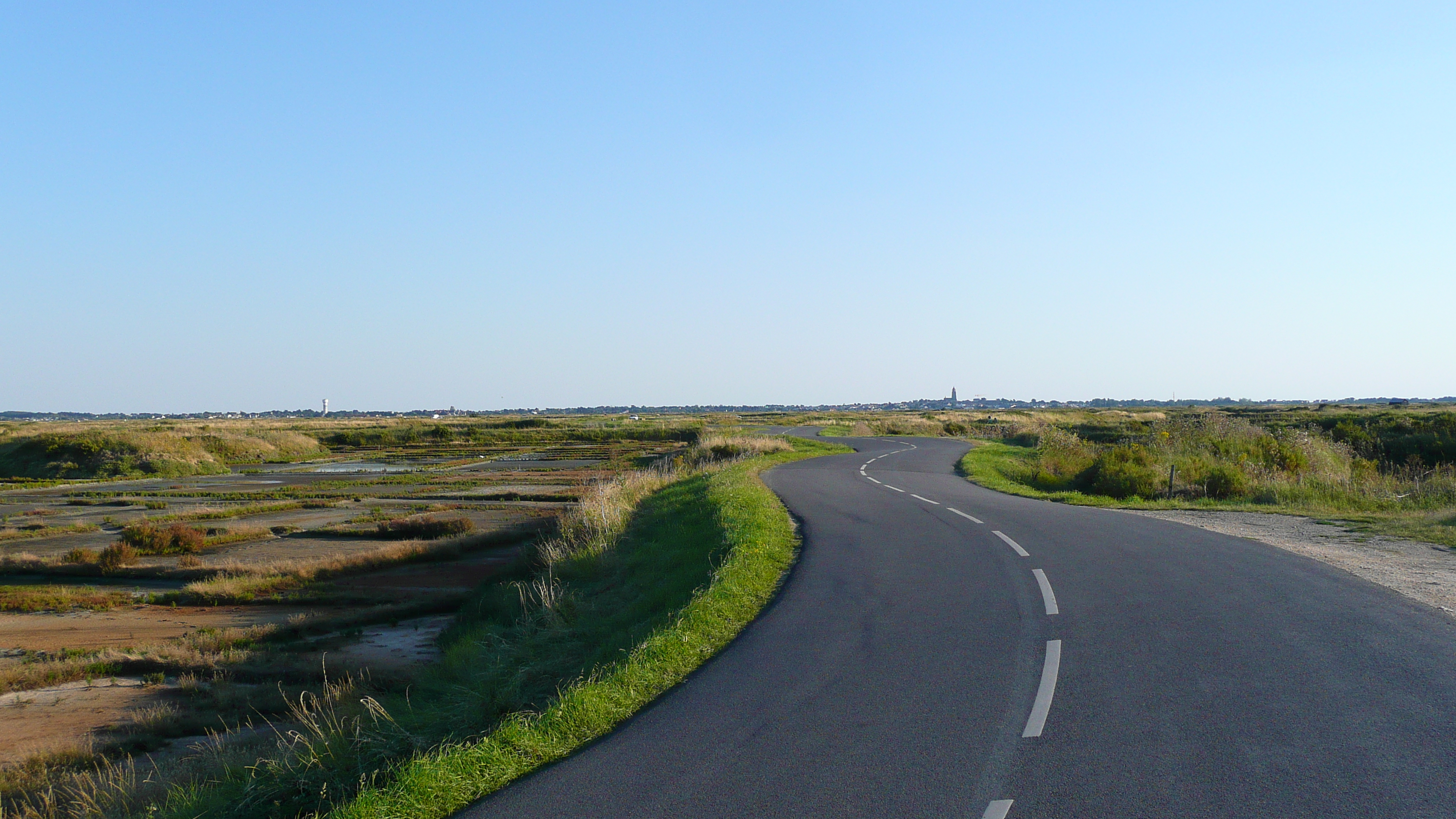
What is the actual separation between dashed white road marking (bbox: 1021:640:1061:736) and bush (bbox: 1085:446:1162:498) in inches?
705

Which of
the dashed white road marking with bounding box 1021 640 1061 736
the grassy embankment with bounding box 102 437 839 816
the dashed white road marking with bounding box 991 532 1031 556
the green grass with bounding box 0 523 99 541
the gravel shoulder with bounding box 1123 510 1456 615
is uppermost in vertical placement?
the gravel shoulder with bounding box 1123 510 1456 615

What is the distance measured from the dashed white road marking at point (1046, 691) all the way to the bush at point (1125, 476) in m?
17.9

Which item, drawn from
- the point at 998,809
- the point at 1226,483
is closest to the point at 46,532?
the point at 998,809

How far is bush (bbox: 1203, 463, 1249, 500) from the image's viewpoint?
23.6 meters

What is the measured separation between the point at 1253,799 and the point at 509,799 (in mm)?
4225

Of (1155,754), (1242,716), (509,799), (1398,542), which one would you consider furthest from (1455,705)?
(1398,542)

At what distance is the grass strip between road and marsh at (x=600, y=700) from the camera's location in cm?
543

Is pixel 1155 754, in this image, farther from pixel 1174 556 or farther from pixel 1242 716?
pixel 1174 556

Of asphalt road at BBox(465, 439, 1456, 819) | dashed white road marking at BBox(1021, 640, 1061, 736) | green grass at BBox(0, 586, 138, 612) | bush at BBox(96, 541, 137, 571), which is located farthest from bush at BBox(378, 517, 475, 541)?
dashed white road marking at BBox(1021, 640, 1061, 736)

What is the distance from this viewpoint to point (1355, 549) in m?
12.8

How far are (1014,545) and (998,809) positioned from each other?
9.44m

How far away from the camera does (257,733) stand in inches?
430

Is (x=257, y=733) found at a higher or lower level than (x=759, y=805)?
lower

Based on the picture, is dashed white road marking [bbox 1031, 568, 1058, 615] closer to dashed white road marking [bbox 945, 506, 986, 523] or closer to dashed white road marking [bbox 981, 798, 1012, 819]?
dashed white road marking [bbox 981, 798, 1012, 819]
